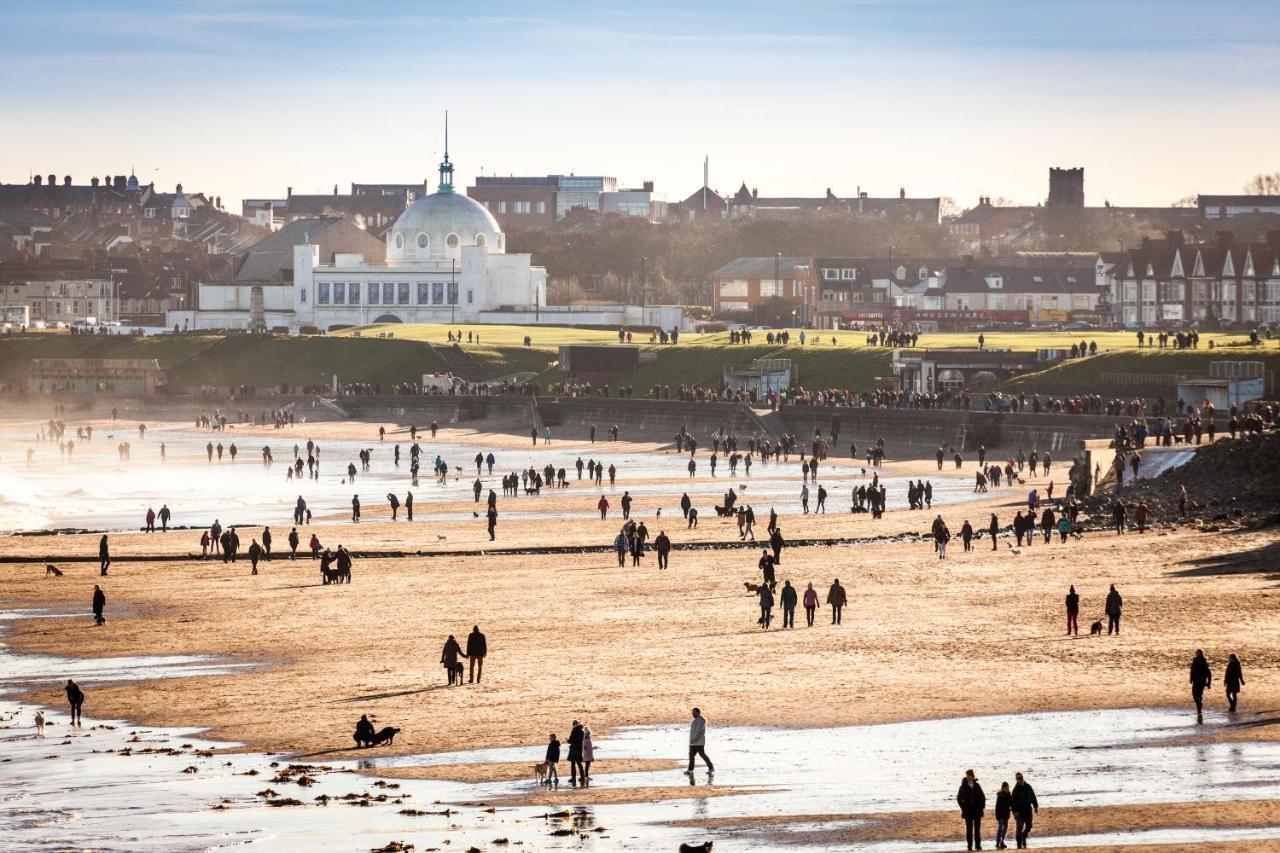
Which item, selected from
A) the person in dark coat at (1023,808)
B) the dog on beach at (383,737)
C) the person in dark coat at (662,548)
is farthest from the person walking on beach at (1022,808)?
the person in dark coat at (662,548)

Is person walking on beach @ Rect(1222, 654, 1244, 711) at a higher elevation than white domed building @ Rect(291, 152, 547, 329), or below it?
below

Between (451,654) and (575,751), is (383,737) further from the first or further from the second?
(451,654)

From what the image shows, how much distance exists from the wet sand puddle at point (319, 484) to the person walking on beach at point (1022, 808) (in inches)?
1392

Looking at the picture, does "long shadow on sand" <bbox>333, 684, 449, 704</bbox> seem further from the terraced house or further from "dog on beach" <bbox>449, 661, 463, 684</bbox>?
the terraced house

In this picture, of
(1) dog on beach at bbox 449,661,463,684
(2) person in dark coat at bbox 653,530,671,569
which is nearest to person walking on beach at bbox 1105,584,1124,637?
(1) dog on beach at bbox 449,661,463,684

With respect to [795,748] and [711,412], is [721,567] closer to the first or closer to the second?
[795,748]

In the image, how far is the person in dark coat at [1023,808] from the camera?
19.6 meters

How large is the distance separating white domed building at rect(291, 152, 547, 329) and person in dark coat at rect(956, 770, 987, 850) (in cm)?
11831

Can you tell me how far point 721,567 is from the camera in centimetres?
4262

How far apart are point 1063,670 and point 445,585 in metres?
15.6

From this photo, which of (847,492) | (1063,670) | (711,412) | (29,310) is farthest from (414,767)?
(29,310)

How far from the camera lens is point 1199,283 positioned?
116m

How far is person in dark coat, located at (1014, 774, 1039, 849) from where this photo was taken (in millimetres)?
19641

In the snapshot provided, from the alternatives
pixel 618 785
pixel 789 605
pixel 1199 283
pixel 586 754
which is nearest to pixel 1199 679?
A: pixel 618 785
